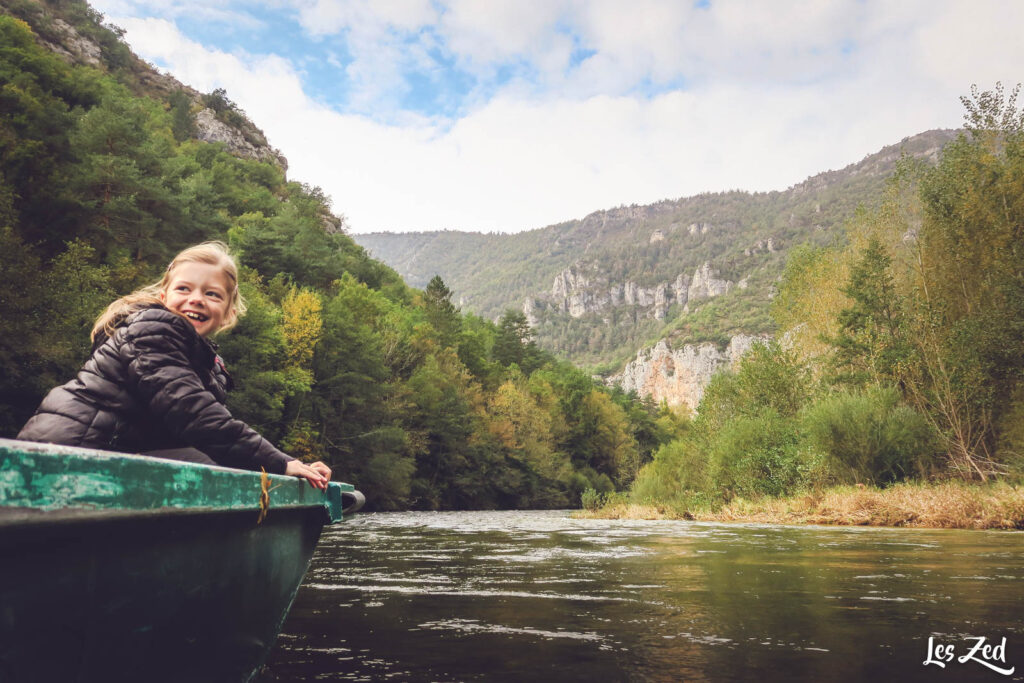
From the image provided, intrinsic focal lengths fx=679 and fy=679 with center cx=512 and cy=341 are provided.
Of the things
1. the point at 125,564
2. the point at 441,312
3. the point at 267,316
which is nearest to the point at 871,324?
the point at 267,316

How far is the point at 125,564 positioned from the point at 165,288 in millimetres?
2106

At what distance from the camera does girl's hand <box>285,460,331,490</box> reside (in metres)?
2.70

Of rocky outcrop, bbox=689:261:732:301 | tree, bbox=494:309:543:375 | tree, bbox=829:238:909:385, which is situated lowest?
tree, bbox=829:238:909:385

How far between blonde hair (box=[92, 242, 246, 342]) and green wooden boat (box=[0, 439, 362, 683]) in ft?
3.57

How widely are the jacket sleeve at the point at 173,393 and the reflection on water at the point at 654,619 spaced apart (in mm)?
1172

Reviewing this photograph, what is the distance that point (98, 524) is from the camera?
4.25ft

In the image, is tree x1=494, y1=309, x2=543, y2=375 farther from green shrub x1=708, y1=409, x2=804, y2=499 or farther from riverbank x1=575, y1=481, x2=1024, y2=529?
riverbank x1=575, y1=481, x2=1024, y2=529

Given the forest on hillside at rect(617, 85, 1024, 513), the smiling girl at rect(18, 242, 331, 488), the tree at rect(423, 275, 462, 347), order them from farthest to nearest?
the tree at rect(423, 275, 462, 347) < the forest on hillside at rect(617, 85, 1024, 513) < the smiling girl at rect(18, 242, 331, 488)

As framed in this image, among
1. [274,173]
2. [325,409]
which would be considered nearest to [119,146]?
[325,409]

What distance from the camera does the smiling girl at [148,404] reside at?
7.79ft

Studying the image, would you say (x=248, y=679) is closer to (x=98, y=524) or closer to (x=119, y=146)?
(x=98, y=524)

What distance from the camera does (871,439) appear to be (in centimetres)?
2111

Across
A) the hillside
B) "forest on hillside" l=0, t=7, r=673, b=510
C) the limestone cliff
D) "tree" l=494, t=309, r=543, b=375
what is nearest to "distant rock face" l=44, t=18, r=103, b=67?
the limestone cliff

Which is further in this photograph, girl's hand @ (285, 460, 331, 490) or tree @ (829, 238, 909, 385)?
tree @ (829, 238, 909, 385)
